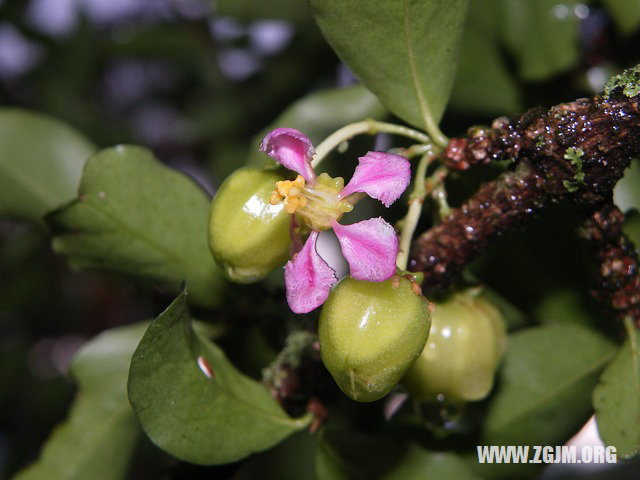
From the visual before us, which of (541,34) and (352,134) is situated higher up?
(352,134)

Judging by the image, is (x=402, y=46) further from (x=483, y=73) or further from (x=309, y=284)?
(x=483, y=73)

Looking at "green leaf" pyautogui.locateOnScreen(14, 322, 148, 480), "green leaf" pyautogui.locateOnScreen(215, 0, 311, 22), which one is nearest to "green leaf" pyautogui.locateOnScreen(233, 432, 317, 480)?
"green leaf" pyautogui.locateOnScreen(14, 322, 148, 480)

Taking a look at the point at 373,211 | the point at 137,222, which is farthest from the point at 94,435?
the point at 373,211

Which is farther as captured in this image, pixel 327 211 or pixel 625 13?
pixel 625 13

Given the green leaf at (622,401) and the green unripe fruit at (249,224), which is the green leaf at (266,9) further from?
the green leaf at (622,401)

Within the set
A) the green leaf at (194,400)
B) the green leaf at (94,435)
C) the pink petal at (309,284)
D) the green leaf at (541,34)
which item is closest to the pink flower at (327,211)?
the pink petal at (309,284)

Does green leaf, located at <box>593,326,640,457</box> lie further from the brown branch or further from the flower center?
the flower center

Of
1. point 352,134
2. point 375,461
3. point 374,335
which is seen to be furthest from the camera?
point 375,461
